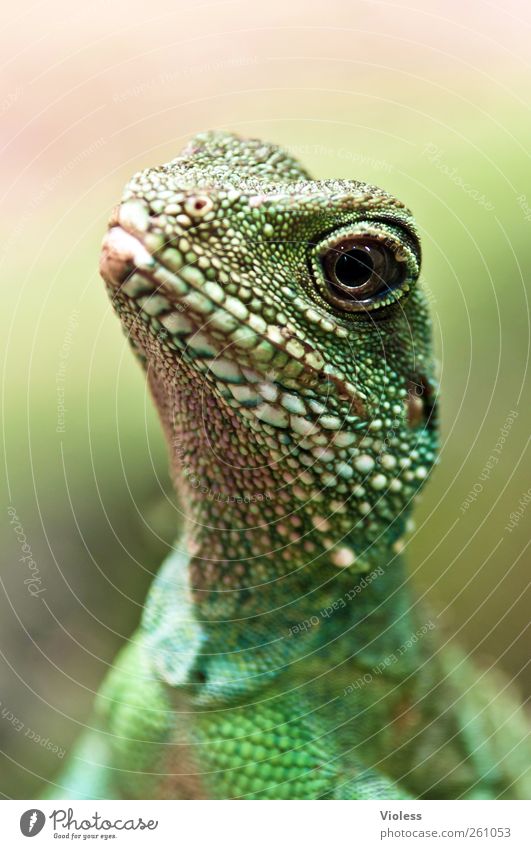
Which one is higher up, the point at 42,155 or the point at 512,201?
the point at 42,155

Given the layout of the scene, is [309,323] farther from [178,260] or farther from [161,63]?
[161,63]

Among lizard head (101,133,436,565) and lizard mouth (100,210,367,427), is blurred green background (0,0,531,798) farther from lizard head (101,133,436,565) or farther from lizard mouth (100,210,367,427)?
lizard mouth (100,210,367,427)

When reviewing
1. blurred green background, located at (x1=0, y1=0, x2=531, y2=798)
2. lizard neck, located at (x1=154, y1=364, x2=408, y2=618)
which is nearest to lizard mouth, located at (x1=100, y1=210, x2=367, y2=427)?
lizard neck, located at (x1=154, y1=364, x2=408, y2=618)

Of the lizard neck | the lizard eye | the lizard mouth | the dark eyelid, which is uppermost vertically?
the dark eyelid

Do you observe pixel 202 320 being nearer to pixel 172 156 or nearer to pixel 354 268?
pixel 354 268

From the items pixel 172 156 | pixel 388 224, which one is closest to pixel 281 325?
pixel 388 224

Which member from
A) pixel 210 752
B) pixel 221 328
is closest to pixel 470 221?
pixel 221 328
